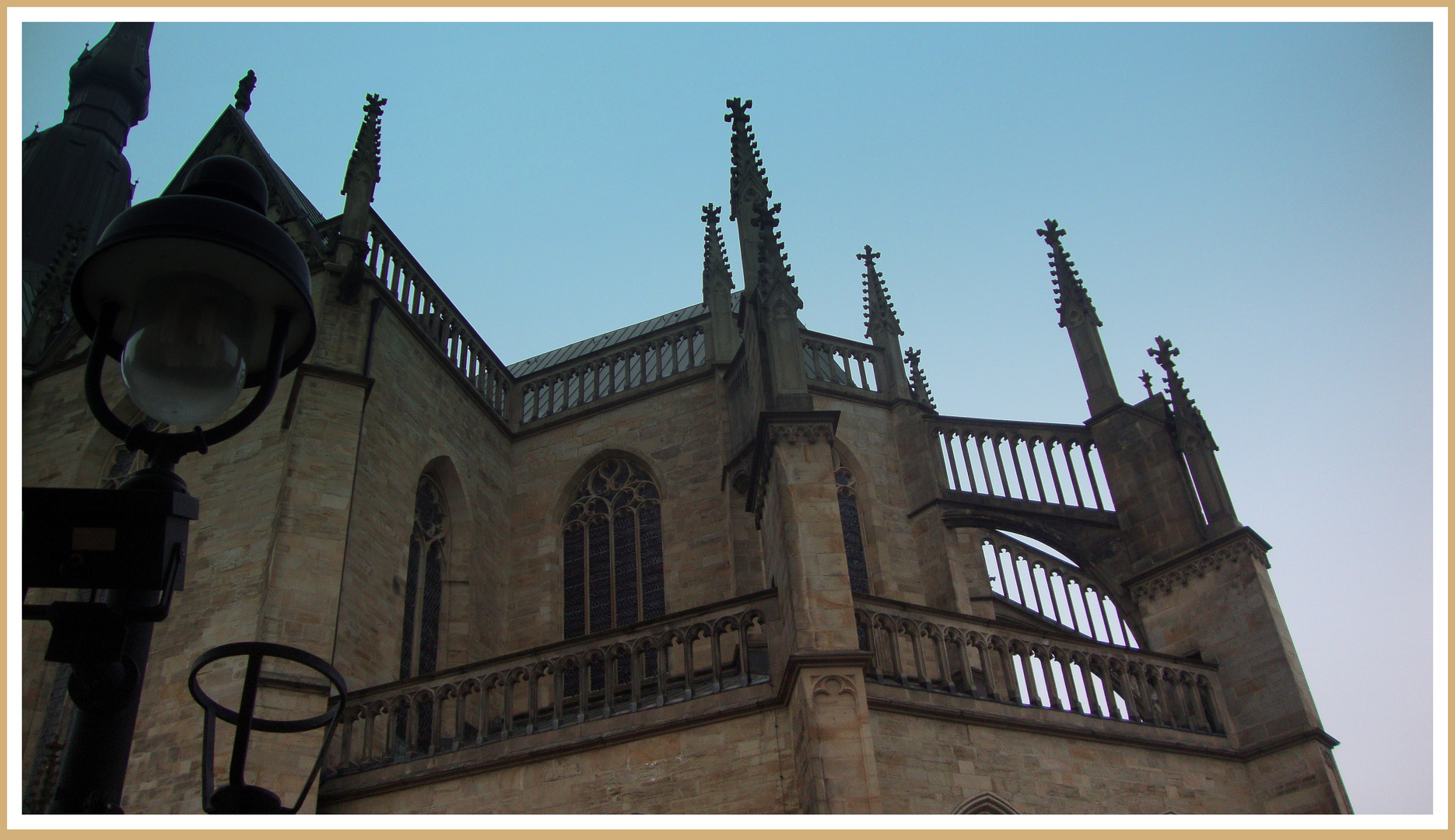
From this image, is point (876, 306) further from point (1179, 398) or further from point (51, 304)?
point (51, 304)

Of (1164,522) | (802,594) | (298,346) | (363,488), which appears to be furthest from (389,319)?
(298,346)

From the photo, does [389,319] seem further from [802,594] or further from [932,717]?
[932,717]

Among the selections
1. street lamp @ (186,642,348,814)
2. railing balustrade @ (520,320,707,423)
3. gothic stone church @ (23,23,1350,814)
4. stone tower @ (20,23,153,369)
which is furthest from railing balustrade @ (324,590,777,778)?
stone tower @ (20,23,153,369)

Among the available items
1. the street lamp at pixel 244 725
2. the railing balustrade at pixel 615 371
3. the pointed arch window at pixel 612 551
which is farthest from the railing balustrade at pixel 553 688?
the street lamp at pixel 244 725

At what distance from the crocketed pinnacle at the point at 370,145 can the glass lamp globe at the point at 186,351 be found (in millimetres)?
13175

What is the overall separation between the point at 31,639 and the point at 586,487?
7.15m

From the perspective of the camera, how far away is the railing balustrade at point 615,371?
1802 cm

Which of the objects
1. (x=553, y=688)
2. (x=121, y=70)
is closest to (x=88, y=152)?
(x=121, y=70)

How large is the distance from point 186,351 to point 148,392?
148 millimetres

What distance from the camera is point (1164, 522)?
13.3 meters

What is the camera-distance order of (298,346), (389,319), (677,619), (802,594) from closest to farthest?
(298,346) → (802,594) → (677,619) → (389,319)

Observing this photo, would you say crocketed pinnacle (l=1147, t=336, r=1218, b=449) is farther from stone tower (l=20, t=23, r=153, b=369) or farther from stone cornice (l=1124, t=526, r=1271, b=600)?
stone tower (l=20, t=23, r=153, b=369)

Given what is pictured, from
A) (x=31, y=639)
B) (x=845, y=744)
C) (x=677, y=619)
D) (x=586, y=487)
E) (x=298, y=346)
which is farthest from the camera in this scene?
(x=586, y=487)

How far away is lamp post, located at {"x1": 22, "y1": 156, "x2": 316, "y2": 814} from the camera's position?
2656 millimetres
